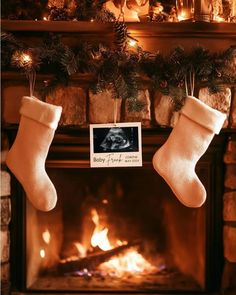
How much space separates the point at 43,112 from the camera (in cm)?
186

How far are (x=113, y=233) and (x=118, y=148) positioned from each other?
0.55 metres

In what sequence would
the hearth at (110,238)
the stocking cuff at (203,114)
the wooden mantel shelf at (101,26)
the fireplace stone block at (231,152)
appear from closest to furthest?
the stocking cuff at (203,114) < the wooden mantel shelf at (101,26) < the fireplace stone block at (231,152) < the hearth at (110,238)

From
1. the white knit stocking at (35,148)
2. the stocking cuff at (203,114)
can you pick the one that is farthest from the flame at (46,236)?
the stocking cuff at (203,114)

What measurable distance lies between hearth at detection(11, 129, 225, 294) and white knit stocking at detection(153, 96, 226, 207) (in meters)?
0.40

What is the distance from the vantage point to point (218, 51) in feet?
6.57

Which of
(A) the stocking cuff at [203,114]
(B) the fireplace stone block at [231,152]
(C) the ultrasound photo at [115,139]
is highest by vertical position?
(A) the stocking cuff at [203,114]

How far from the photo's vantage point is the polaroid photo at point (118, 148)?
6.52ft

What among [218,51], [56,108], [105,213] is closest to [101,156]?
[56,108]

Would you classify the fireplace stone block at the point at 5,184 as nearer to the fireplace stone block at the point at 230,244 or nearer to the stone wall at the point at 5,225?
the stone wall at the point at 5,225

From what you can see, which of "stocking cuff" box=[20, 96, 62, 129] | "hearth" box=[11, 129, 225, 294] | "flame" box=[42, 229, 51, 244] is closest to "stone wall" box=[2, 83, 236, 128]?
"stocking cuff" box=[20, 96, 62, 129]

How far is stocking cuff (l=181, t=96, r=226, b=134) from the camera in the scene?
185 cm

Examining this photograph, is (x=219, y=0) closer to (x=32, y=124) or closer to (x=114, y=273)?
(x=32, y=124)

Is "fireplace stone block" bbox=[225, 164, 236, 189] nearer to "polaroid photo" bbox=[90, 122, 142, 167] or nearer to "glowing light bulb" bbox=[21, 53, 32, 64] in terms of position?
"polaroid photo" bbox=[90, 122, 142, 167]

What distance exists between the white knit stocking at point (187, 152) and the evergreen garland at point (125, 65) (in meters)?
0.12
